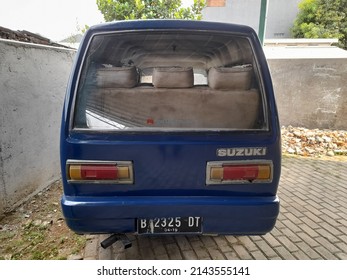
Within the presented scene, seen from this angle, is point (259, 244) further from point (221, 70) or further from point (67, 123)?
point (67, 123)

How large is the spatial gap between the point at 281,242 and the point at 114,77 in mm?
2237

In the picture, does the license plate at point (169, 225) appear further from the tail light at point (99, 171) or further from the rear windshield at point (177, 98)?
the rear windshield at point (177, 98)

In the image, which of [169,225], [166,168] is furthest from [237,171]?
[169,225]

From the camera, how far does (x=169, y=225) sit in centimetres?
196

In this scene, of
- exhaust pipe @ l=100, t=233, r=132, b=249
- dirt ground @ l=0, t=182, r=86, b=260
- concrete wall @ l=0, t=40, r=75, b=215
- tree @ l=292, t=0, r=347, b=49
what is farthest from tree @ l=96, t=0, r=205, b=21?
tree @ l=292, t=0, r=347, b=49

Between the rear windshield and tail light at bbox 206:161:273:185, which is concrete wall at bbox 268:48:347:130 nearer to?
the rear windshield

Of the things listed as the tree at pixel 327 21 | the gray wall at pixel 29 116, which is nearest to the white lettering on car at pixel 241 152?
the gray wall at pixel 29 116

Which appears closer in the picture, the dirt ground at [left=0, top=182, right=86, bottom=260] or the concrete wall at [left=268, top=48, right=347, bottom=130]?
the dirt ground at [left=0, top=182, right=86, bottom=260]

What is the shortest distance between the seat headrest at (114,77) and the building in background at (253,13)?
18.7 metres

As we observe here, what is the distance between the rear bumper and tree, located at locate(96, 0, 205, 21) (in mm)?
7595

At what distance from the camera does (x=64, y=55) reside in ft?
13.3

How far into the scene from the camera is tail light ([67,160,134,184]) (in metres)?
1.86

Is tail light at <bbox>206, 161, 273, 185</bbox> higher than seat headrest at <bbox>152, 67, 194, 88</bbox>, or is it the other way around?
seat headrest at <bbox>152, 67, 194, 88</bbox>

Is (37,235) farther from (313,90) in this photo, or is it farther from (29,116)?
(313,90)
